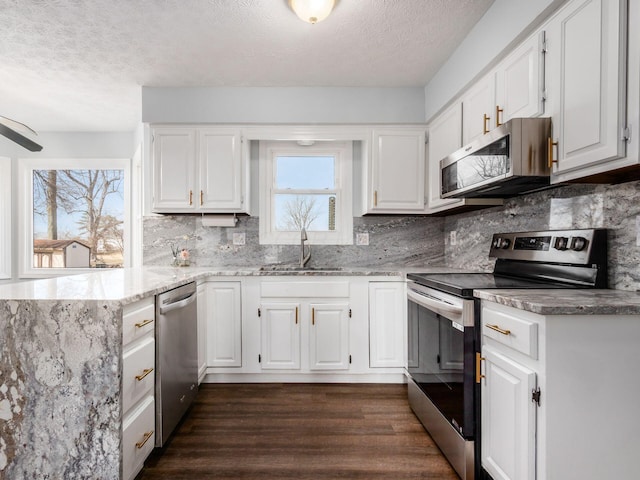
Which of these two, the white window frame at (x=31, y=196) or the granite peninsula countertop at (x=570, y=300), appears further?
the white window frame at (x=31, y=196)

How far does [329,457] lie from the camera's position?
187 cm

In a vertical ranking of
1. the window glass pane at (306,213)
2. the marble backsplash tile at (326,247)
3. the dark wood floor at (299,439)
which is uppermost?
the window glass pane at (306,213)

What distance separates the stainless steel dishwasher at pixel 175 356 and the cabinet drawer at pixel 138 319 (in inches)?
2.8

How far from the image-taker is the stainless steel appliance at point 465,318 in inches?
62.9

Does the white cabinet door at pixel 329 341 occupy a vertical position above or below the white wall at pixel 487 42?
below

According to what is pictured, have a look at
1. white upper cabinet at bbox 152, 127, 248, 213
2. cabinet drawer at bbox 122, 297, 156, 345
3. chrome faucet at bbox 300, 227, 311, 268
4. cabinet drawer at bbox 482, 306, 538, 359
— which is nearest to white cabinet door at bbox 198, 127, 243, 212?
white upper cabinet at bbox 152, 127, 248, 213

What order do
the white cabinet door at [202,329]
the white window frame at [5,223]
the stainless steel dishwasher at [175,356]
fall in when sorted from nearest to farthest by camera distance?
the stainless steel dishwasher at [175,356] < the white cabinet door at [202,329] < the white window frame at [5,223]

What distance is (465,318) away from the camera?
162cm

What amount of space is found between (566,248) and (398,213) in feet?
5.06

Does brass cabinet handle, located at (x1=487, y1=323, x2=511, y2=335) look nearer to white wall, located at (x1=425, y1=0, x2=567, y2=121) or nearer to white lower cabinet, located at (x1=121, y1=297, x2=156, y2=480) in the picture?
white wall, located at (x1=425, y1=0, x2=567, y2=121)

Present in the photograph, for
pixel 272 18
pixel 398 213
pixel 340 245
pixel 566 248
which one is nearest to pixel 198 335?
pixel 340 245

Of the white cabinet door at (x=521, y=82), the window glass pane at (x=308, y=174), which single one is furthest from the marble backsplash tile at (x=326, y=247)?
the white cabinet door at (x=521, y=82)

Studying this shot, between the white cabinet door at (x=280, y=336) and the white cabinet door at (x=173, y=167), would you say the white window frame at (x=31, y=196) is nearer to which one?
the white cabinet door at (x=173, y=167)

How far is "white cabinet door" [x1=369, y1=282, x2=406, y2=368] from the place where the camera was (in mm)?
2881
